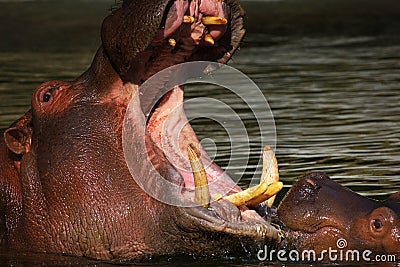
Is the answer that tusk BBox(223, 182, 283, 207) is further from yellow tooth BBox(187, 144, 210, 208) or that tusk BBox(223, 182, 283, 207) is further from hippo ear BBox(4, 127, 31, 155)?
hippo ear BBox(4, 127, 31, 155)

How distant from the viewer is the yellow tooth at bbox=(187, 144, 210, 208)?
5.51 metres

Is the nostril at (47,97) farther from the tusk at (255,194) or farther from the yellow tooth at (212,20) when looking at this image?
the tusk at (255,194)

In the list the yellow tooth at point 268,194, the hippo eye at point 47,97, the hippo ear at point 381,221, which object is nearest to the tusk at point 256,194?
the yellow tooth at point 268,194

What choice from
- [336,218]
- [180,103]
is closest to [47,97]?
[180,103]

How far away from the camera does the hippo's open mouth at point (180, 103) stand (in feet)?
18.3

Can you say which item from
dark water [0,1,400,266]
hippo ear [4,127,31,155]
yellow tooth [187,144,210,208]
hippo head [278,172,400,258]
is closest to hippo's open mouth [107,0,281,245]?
yellow tooth [187,144,210,208]

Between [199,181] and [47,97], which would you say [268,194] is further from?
[47,97]

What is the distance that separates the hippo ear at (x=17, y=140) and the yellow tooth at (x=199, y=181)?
1.00 m

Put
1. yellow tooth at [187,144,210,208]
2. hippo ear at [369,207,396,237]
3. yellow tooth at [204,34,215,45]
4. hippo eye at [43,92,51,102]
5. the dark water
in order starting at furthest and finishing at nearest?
the dark water
hippo eye at [43,92,51,102]
yellow tooth at [204,34,215,45]
hippo ear at [369,207,396,237]
yellow tooth at [187,144,210,208]

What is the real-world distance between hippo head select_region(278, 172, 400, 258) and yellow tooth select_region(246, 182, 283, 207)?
0.92 ft

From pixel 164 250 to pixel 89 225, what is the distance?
1.31ft

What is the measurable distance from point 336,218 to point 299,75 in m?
8.28

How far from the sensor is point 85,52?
17.5 m

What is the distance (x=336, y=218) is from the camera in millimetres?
5965
